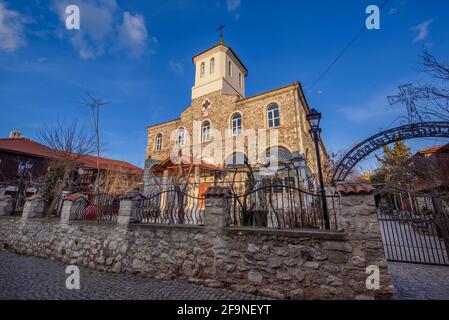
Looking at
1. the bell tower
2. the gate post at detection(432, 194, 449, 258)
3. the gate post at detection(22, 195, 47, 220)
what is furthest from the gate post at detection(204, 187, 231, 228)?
the bell tower

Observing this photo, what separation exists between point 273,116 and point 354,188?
12193 millimetres

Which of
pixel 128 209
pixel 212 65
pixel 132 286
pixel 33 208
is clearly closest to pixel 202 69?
pixel 212 65

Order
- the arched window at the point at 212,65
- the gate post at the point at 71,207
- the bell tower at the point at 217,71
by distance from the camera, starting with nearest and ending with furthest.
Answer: the gate post at the point at 71,207 < the bell tower at the point at 217,71 < the arched window at the point at 212,65

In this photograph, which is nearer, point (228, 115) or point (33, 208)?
point (33, 208)

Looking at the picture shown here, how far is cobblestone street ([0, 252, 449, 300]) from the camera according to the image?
339cm

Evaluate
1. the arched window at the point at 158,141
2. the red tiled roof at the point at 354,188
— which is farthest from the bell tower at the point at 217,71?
the red tiled roof at the point at 354,188

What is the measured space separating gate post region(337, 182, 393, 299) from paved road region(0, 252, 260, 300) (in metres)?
1.80

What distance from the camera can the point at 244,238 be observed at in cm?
373

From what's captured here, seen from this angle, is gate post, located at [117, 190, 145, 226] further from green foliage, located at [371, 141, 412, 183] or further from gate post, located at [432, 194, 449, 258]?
green foliage, located at [371, 141, 412, 183]

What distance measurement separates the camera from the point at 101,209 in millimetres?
5742

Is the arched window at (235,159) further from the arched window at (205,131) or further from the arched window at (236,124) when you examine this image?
the arched window at (205,131)

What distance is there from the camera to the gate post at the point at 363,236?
111 inches

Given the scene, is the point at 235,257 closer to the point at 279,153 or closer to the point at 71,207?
the point at 71,207

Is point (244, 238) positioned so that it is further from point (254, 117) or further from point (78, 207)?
point (254, 117)
